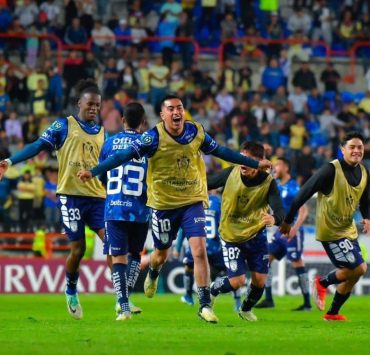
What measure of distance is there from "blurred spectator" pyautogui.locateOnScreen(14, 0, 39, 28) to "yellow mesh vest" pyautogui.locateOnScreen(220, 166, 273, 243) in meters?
18.9

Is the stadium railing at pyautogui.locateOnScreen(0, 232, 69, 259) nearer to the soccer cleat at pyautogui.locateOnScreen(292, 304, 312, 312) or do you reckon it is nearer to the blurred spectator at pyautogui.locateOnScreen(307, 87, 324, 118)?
the soccer cleat at pyautogui.locateOnScreen(292, 304, 312, 312)

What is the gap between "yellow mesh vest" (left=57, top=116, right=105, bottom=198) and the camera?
1600 cm

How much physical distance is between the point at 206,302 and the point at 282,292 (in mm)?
13382

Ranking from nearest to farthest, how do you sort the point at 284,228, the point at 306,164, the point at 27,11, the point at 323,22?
the point at 284,228
the point at 306,164
the point at 27,11
the point at 323,22

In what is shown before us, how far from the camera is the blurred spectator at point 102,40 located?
111 ft

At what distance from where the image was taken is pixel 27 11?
34.1m

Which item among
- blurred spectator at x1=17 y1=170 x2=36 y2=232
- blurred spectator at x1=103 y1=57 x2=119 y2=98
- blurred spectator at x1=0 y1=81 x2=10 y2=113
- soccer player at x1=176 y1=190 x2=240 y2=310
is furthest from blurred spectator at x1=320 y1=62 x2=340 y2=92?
soccer player at x1=176 y1=190 x2=240 y2=310

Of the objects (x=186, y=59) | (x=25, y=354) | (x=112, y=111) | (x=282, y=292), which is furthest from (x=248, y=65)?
(x=25, y=354)

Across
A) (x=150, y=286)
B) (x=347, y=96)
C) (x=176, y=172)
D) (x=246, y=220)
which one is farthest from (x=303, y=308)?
(x=347, y=96)

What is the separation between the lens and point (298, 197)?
1558 cm

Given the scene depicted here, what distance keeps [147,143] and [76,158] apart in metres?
1.69

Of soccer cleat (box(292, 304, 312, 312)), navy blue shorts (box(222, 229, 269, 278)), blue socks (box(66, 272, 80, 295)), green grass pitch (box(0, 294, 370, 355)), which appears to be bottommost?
soccer cleat (box(292, 304, 312, 312))

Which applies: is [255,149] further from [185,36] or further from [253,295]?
[185,36]

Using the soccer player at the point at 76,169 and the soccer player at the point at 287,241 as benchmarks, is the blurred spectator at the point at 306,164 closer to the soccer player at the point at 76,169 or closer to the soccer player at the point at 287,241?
the soccer player at the point at 287,241
